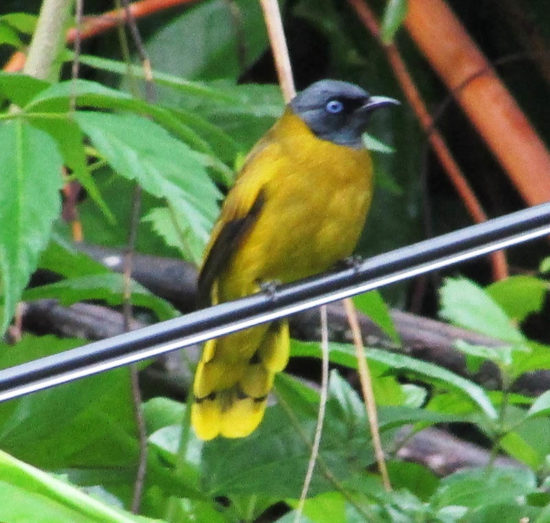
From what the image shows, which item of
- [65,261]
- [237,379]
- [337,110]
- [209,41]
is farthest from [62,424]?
[209,41]

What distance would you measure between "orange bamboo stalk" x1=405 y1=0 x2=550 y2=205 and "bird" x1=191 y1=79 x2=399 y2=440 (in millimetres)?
782

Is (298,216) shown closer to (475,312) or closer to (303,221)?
(303,221)

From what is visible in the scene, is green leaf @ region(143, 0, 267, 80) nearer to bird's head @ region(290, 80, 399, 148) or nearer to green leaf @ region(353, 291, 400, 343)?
bird's head @ region(290, 80, 399, 148)

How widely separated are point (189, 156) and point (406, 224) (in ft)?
5.38

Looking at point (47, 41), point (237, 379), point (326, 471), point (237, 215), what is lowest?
point (326, 471)

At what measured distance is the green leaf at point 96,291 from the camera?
4.99 ft

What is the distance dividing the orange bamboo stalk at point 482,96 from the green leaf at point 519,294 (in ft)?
1.65

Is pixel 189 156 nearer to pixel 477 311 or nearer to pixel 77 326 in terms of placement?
pixel 477 311

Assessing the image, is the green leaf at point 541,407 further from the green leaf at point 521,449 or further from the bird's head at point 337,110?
the bird's head at point 337,110

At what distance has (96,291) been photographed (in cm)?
155

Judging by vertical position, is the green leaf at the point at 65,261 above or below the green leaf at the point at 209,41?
below

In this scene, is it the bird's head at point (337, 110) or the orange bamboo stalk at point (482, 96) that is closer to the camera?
the bird's head at point (337, 110)

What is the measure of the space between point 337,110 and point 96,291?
2.35ft

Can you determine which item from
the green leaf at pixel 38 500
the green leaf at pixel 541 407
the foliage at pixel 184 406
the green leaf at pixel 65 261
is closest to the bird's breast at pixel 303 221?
the foliage at pixel 184 406
